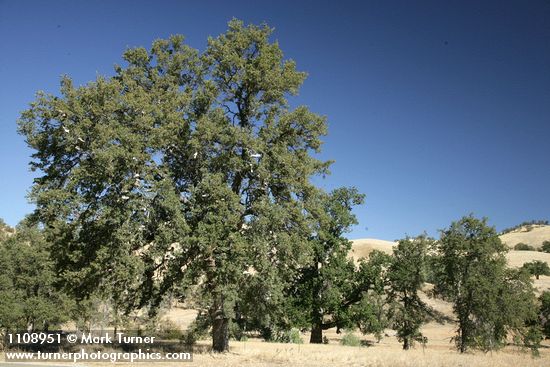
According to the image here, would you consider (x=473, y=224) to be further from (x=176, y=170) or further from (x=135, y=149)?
(x=135, y=149)

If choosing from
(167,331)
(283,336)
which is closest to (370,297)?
(283,336)

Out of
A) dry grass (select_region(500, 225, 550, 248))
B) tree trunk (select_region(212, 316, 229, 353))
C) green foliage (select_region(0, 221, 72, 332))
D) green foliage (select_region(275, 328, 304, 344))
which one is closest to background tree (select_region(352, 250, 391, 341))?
green foliage (select_region(275, 328, 304, 344))

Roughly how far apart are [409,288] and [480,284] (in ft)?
29.4

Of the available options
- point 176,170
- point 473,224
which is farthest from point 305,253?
point 473,224

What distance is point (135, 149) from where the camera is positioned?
20.9 meters

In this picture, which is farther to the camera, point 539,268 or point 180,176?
point 539,268

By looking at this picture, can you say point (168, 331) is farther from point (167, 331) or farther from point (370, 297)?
point (370, 297)

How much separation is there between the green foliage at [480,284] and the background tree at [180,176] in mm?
19268

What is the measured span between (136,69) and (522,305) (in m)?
37.5

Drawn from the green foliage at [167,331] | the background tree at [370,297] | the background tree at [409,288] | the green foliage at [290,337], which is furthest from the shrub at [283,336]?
the green foliage at [167,331]

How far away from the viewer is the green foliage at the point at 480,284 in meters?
36.9

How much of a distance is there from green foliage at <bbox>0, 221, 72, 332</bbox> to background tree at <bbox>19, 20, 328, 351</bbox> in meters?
16.9

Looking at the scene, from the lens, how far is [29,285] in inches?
1561

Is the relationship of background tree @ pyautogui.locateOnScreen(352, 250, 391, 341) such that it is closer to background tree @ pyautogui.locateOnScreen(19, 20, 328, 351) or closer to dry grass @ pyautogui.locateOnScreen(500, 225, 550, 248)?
background tree @ pyautogui.locateOnScreen(19, 20, 328, 351)
